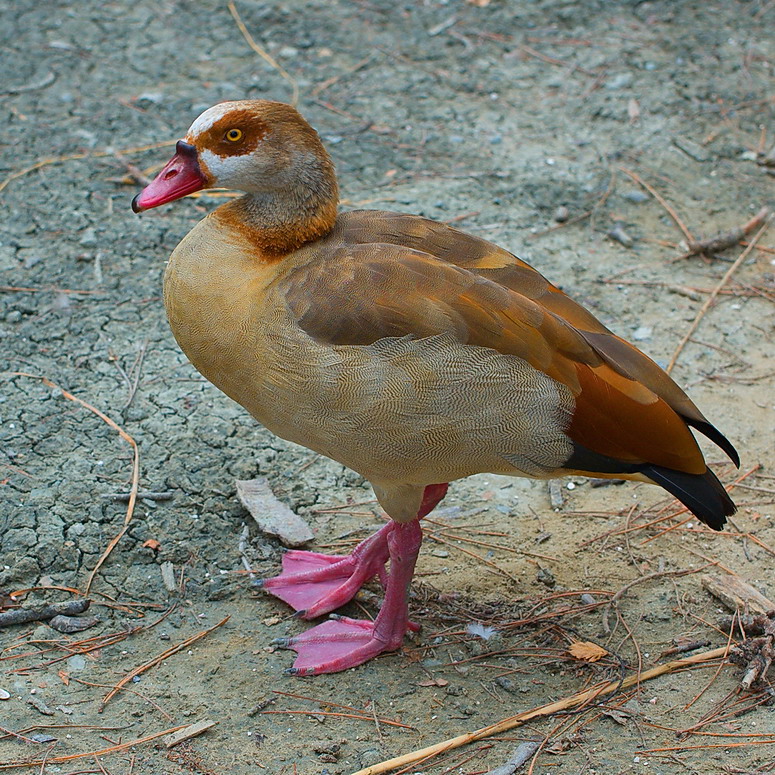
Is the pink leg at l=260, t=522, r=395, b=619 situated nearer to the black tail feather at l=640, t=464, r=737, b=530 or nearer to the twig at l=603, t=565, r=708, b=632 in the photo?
the twig at l=603, t=565, r=708, b=632

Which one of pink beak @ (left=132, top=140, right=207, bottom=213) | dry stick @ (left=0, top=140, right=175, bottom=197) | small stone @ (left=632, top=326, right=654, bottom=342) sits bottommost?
small stone @ (left=632, top=326, right=654, bottom=342)

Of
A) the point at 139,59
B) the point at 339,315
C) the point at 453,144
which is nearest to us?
the point at 339,315

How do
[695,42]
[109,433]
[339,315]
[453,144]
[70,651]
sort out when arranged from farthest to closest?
[695,42], [453,144], [109,433], [70,651], [339,315]

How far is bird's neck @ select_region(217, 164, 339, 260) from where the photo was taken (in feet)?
10.4

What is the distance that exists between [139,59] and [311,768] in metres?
5.23

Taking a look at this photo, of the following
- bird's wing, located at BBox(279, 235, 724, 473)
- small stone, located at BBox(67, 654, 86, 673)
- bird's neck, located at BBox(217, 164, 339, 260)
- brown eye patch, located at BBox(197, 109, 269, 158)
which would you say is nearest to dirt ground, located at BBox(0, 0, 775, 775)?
small stone, located at BBox(67, 654, 86, 673)

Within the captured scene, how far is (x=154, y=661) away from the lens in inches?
129

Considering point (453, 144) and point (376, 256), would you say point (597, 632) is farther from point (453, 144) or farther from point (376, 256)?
point (453, 144)

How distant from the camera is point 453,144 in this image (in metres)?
6.25

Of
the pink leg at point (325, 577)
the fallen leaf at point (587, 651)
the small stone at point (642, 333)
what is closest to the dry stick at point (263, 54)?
the small stone at point (642, 333)

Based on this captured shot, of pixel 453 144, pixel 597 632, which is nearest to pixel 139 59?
pixel 453 144

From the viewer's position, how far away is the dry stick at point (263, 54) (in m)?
6.56

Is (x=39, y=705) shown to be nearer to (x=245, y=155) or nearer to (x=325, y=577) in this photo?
(x=325, y=577)

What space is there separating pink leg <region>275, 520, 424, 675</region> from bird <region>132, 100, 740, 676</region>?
11 millimetres
